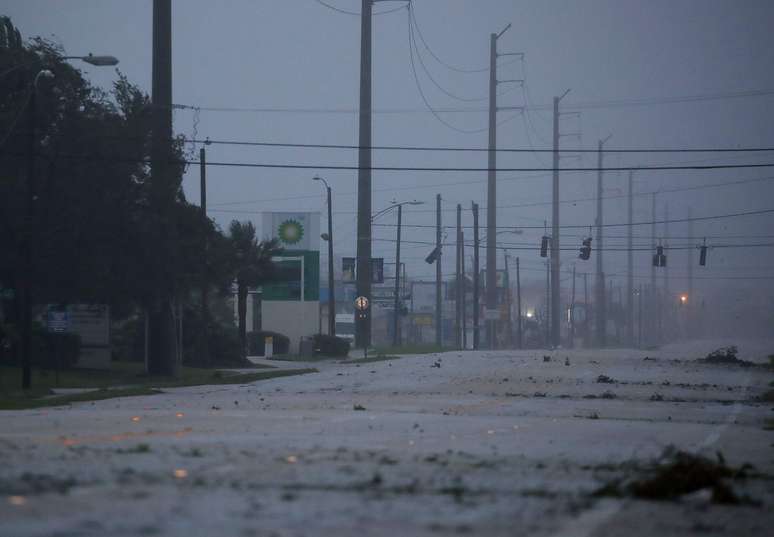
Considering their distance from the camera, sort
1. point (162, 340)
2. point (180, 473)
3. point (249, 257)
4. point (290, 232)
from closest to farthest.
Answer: point (180, 473), point (162, 340), point (249, 257), point (290, 232)

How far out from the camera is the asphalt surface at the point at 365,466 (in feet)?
27.3

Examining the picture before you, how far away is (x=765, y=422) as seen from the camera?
2011 centimetres

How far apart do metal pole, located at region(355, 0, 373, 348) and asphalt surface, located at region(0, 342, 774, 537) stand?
130ft

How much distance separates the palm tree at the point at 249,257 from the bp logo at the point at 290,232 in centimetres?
1654

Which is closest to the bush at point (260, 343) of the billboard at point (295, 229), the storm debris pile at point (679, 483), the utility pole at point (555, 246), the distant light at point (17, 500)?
the billboard at point (295, 229)

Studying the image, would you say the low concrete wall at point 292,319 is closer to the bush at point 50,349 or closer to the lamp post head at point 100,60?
the bush at point 50,349

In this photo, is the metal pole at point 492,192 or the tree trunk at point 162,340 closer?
the tree trunk at point 162,340

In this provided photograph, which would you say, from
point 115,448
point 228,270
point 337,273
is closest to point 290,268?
point 228,270

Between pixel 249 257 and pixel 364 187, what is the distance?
8.73 metres

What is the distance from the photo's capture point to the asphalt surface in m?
8.31

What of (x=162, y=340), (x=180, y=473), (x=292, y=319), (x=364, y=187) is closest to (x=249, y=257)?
(x=364, y=187)

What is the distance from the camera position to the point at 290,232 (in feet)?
255

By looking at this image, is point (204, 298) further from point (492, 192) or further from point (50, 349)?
point (492, 192)

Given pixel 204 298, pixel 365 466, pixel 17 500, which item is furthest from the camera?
pixel 204 298
